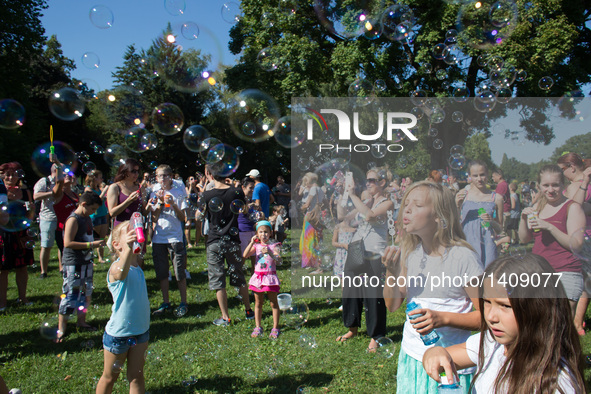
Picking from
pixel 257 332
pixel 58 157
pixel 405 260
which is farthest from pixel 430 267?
pixel 58 157

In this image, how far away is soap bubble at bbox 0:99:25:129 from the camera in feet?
17.4

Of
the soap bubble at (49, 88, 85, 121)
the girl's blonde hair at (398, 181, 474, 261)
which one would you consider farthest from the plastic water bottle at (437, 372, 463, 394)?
the soap bubble at (49, 88, 85, 121)

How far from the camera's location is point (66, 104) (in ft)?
17.7

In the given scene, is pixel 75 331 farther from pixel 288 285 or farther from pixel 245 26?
pixel 245 26

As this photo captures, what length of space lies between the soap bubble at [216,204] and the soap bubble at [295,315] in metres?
1.37

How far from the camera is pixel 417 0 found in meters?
12.2

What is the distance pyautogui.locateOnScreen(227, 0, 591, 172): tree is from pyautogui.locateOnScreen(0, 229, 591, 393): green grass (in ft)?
16.5

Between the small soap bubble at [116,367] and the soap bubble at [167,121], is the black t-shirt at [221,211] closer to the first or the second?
the soap bubble at [167,121]

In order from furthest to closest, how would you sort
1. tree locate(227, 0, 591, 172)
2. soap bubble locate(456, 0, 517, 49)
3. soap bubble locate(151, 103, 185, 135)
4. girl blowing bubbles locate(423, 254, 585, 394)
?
1. tree locate(227, 0, 591, 172)
2. soap bubble locate(456, 0, 517, 49)
3. soap bubble locate(151, 103, 185, 135)
4. girl blowing bubbles locate(423, 254, 585, 394)

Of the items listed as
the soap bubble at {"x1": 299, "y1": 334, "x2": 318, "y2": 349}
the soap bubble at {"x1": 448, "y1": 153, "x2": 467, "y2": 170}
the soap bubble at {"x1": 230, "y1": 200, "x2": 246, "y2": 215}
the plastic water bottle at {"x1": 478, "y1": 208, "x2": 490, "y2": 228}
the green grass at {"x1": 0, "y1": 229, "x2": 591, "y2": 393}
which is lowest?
the green grass at {"x1": 0, "y1": 229, "x2": 591, "y2": 393}

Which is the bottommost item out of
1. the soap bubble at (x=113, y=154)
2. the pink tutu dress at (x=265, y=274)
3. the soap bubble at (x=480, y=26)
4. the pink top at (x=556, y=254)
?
the pink tutu dress at (x=265, y=274)

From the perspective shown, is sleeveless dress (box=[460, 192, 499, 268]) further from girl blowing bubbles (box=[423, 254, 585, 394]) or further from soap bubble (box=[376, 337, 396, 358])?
girl blowing bubbles (box=[423, 254, 585, 394])

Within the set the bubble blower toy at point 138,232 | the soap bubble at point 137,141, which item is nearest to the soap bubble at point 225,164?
the soap bubble at point 137,141

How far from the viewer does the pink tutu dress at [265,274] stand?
4344mm
